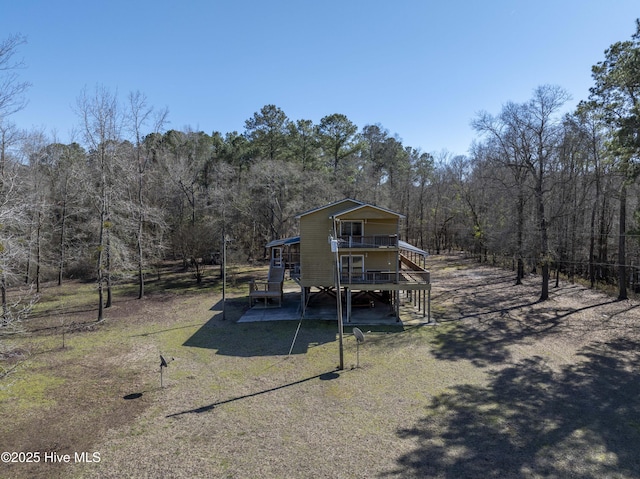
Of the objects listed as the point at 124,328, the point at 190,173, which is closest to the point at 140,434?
the point at 124,328

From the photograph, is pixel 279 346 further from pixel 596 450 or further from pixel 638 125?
pixel 638 125

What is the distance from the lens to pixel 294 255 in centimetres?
2470

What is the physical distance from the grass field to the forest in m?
3.09

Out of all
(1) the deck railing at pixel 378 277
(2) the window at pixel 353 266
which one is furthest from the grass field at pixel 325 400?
(2) the window at pixel 353 266

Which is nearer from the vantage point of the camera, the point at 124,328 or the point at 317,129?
the point at 124,328

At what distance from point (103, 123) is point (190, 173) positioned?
609 inches

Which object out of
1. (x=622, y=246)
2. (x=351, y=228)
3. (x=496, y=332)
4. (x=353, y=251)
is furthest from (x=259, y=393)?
(x=622, y=246)

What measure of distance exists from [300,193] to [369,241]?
15.3 metres

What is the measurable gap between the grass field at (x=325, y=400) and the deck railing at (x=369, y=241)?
4.27 m

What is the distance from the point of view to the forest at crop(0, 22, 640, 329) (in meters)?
17.7

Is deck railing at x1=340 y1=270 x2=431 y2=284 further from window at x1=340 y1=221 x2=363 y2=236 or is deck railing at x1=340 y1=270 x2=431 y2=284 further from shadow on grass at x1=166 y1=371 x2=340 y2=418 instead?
shadow on grass at x1=166 y1=371 x2=340 y2=418

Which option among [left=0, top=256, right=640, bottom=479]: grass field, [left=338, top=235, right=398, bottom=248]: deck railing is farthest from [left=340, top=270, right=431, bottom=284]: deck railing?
[left=0, top=256, right=640, bottom=479]: grass field

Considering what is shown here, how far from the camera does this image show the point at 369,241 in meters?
18.5

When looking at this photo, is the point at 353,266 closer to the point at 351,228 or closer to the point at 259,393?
the point at 351,228
